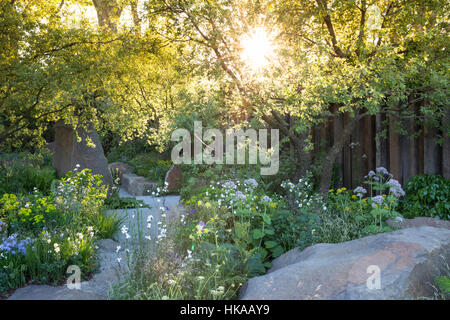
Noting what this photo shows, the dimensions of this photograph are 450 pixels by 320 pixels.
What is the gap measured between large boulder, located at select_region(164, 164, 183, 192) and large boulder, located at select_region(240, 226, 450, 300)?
21.9 ft

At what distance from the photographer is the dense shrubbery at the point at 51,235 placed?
3.76 metres

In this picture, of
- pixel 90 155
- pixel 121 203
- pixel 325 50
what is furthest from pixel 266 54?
pixel 90 155

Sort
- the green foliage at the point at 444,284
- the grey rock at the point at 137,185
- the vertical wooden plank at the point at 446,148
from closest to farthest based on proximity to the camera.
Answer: the green foliage at the point at 444,284, the vertical wooden plank at the point at 446,148, the grey rock at the point at 137,185

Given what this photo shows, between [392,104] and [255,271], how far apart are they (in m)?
3.86

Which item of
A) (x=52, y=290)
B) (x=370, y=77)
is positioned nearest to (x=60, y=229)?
(x=52, y=290)

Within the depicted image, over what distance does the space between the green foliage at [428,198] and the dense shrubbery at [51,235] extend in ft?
13.8

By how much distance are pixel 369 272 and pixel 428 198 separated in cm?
337

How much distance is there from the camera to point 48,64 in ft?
18.2

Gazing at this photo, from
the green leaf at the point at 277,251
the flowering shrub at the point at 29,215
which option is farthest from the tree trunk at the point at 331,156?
the flowering shrub at the point at 29,215

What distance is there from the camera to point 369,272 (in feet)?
8.48

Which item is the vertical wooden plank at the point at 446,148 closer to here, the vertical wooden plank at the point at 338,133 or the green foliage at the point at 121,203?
the vertical wooden plank at the point at 338,133

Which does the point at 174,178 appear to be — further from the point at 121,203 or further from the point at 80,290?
the point at 80,290

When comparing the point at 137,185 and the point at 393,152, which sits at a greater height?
the point at 393,152

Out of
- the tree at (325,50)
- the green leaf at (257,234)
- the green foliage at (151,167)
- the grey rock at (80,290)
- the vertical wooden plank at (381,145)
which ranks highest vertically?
the tree at (325,50)
